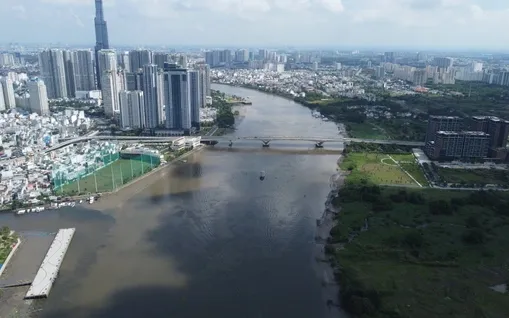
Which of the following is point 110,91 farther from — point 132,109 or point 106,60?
point 106,60

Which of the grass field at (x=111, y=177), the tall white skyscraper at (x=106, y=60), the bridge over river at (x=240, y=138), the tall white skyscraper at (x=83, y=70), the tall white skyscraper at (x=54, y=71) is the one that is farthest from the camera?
the tall white skyscraper at (x=106, y=60)

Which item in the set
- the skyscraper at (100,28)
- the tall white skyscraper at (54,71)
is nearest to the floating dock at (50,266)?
the tall white skyscraper at (54,71)

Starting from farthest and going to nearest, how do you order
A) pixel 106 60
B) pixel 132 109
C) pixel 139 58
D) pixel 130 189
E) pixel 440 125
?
pixel 139 58
pixel 106 60
pixel 132 109
pixel 440 125
pixel 130 189

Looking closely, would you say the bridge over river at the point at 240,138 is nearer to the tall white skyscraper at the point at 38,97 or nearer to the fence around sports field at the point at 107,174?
the fence around sports field at the point at 107,174

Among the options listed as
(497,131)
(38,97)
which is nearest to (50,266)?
(497,131)

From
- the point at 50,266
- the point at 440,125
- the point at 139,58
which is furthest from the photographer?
the point at 139,58

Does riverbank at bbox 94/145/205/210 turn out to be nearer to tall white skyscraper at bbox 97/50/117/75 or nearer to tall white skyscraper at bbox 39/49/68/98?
tall white skyscraper at bbox 97/50/117/75

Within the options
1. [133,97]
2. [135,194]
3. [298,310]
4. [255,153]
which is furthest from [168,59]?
[298,310]
